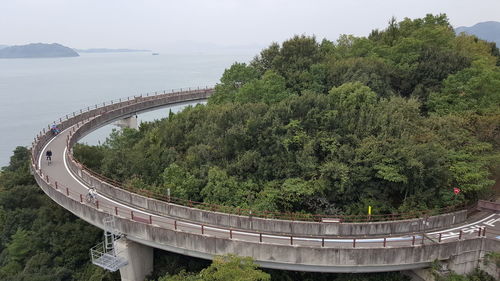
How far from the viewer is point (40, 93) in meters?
93.4

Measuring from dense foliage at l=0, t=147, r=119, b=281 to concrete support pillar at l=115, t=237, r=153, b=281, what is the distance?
2548mm

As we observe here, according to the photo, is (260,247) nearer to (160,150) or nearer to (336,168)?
(336,168)

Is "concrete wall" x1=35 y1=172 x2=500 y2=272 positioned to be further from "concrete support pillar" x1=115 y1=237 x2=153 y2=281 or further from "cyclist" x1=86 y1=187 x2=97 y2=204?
"cyclist" x1=86 y1=187 x2=97 y2=204

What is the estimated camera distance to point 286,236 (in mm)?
19594

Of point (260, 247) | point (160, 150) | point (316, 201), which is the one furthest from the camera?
point (160, 150)

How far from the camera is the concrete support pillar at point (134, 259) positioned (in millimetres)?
20422

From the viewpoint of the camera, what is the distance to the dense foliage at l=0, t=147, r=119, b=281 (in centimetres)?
2366

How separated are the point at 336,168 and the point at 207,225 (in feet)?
26.4

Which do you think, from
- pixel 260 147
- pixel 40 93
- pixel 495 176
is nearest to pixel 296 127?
pixel 260 147

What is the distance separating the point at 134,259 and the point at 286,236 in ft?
28.5

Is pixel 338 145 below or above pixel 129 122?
above

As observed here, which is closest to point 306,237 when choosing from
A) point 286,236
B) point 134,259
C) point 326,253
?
point 286,236

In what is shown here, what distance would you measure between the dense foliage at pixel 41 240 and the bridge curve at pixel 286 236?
3203mm

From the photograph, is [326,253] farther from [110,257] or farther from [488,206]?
[488,206]
